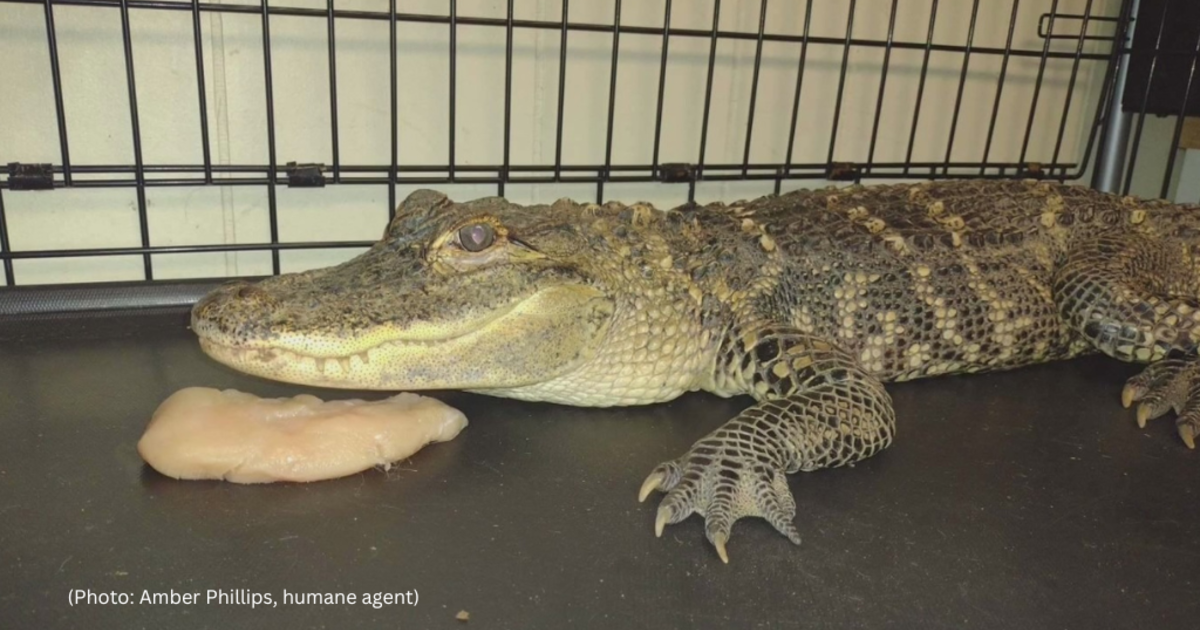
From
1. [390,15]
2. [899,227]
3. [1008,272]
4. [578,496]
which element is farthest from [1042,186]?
[390,15]

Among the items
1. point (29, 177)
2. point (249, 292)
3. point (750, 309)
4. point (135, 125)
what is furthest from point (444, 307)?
point (29, 177)

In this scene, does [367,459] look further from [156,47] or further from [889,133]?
[889,133]

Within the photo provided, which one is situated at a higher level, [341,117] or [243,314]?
[341,117]

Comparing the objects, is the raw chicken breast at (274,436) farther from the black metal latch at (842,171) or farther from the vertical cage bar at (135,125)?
the black metal latch at (842,171)

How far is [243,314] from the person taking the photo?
1.62m

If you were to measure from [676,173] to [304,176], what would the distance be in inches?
52.1

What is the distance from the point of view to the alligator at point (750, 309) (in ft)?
5.51

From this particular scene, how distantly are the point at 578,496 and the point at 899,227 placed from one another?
1266 millimetres

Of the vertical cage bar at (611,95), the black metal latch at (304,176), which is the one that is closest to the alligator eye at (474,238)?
the black metal latch at (304,176)

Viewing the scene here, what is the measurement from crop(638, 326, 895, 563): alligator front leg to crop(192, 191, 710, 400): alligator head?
262 mm

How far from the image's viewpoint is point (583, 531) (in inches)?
61.1

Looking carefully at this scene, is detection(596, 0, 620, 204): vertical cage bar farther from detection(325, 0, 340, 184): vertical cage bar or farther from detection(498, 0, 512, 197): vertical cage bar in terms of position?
detection(325, 0, 340, 184): vertical cage bar

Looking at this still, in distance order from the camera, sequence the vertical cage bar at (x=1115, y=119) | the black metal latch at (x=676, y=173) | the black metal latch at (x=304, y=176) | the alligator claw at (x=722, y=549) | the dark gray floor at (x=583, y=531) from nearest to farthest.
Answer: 1. the dark gray floor at (x=583, y=531)
2. the alligator claw at (x=722, y=549)
3. the black metal latch at (x=304, y=176)
4. the black metal latch at (x=676, y=173)
5. the vertical cage bar at (x=1115, y=119)

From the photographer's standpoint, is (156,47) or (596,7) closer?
(156,47)
